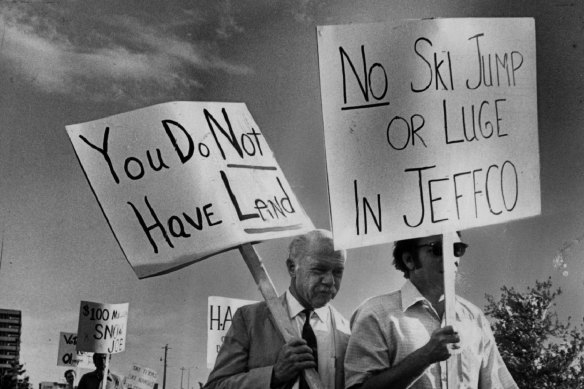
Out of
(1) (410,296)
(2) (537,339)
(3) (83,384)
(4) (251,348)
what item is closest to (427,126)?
(1) (410,296)

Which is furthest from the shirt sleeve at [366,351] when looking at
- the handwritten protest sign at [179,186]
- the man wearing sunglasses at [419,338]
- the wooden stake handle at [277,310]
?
the handwritten protest sign at [179,186]

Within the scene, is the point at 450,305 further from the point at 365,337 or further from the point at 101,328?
the point at 101,328

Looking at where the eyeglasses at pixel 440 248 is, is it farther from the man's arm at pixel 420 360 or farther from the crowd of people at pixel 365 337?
the man's arm at pixel 420 360

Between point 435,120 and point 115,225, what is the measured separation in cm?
107

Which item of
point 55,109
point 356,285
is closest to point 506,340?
point 356,285

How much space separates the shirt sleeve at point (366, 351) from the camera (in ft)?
7.08

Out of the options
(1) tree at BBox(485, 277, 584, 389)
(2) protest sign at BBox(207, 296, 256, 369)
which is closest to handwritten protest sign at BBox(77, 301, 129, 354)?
(2) protest sign at BBox(207, 296, 256, 369)

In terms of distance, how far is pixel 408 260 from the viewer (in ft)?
7.77

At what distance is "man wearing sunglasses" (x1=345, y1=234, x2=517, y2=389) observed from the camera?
2055 mm

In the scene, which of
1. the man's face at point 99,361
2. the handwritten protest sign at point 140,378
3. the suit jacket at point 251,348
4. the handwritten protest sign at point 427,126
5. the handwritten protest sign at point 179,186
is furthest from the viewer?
the handwritten protest sign at point 140,378

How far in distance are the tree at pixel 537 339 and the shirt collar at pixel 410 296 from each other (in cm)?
366

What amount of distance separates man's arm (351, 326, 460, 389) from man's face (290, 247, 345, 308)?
415mm

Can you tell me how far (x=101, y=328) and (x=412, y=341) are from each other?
15.1 ft

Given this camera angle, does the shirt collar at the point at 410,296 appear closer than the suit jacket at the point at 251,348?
Yes
